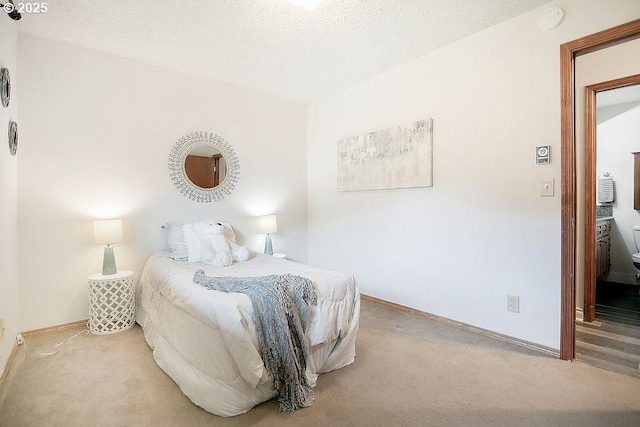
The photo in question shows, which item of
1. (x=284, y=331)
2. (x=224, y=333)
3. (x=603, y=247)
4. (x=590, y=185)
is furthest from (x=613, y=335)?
(x=224, y=333)

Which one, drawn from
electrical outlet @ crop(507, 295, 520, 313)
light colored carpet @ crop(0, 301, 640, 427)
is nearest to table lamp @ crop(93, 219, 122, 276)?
light colored carpet @ crop(0, 301, 640, 427)

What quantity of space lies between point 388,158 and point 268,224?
5.20 ft

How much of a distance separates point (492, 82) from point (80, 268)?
3883mm

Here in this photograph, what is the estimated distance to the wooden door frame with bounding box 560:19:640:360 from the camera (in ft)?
6.76

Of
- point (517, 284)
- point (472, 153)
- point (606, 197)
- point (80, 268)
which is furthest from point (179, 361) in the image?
point (606, 197)

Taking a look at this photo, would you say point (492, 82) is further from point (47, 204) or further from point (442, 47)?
point (47, 204)

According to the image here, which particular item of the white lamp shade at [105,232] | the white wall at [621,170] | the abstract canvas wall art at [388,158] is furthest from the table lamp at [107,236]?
the white wall at [621,170]

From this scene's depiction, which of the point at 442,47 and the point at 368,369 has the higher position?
the point at 442,47

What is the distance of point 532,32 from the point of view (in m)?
2.25

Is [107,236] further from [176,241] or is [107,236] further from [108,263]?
[176,241]

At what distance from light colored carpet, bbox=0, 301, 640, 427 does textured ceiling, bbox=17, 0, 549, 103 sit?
2.49 metres

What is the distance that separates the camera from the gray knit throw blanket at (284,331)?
1.59m

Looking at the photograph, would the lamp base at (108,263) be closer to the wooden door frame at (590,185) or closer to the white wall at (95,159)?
the white wall at (95,159)

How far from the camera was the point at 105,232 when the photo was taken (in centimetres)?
259
